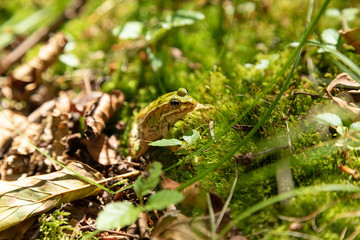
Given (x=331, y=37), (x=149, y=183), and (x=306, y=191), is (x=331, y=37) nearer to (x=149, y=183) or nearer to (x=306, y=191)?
(x=306, y=191)

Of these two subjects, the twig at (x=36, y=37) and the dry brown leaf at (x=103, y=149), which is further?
the twig at (x=36, y=37)

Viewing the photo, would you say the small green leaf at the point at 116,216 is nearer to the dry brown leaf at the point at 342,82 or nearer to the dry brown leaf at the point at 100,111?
the dry brown leaf at the point at 100,111

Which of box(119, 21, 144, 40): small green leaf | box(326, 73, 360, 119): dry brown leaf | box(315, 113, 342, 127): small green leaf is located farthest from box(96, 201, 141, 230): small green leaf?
box(119, 21, 144, 40): small green leaf

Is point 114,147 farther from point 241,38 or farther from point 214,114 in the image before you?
point 241,38

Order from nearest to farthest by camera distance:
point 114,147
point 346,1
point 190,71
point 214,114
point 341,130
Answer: point 341,130 → point 214,114 → point 114,147 → point 190,71 → point 346,1

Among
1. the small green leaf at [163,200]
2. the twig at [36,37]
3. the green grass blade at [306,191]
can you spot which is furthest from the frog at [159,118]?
the twig at [36,37]

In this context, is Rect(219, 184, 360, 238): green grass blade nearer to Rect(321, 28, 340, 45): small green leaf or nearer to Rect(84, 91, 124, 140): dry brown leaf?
Rect(321, 28, 340, 45): small green leaf

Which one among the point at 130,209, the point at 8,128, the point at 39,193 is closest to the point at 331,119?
the point at 130,209

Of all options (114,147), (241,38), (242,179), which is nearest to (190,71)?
(241,38)
